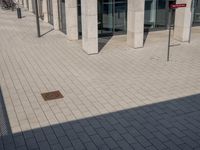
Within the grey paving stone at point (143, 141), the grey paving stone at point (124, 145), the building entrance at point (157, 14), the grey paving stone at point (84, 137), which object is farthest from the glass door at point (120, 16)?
the grey paving stone at point (124, 145)

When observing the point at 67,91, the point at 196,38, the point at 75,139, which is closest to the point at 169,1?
the point at 196,38

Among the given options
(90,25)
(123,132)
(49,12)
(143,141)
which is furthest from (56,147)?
(49,12)

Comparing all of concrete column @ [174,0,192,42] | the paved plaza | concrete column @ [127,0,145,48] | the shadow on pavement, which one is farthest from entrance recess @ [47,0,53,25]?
the shadow on pavement

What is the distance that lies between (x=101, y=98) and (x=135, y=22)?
24.0ft

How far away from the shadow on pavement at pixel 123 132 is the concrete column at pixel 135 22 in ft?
25.8

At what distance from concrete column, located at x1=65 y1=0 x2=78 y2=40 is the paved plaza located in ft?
5.91

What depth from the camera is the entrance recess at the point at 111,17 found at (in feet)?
67.8

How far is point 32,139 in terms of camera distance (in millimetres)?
8148

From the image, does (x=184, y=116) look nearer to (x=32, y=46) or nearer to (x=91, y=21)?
(x=91, y=21)

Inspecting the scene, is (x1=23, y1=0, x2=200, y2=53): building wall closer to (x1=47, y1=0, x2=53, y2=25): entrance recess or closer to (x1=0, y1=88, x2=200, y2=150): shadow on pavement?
(x1=47, y1=0, x2=53, y2=25): entrance recess

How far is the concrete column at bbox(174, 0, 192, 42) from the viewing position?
18.0 m

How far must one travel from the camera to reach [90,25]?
15.7 m

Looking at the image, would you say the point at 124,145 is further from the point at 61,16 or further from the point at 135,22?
the point at 61,16

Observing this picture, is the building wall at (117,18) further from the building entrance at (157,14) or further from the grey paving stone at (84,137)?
the grey paving stone at (84,137)
